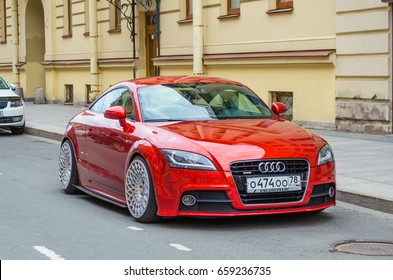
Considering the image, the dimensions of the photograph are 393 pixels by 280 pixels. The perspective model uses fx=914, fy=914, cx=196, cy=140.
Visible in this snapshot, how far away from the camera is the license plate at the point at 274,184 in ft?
26.6

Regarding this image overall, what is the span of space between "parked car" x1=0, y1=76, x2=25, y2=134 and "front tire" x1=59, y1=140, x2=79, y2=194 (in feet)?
32.6

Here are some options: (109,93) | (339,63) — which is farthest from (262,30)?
(109,93)

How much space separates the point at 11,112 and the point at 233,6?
5.59 metres

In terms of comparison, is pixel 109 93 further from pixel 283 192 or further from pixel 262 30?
pixel 262 30

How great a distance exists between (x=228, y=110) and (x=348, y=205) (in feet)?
5.43

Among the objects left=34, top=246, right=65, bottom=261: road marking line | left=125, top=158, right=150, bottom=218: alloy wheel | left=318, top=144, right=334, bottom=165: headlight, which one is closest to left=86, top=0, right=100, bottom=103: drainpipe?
left=125, top=158, right=150, bottom=218: alloy wheel

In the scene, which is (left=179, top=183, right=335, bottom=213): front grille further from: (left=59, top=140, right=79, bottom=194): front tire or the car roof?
(left=59, top=140, right=79, bottom=194): front tire

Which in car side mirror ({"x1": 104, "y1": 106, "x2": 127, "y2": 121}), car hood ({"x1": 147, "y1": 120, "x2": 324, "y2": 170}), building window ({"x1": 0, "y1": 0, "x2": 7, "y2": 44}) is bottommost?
car hood ({"x1": 147, "y1": 120, "x2": 324, "y2": 170})

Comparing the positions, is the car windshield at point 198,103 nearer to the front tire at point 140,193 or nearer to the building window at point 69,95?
the front tire at point 140,193

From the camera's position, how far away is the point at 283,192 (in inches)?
324

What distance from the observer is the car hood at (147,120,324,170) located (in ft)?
26.8

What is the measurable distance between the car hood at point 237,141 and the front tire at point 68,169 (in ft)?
6.83

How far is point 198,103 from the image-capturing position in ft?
31.4

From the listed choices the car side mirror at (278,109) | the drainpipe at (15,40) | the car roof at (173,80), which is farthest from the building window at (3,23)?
the car side mirror at (278,109)
